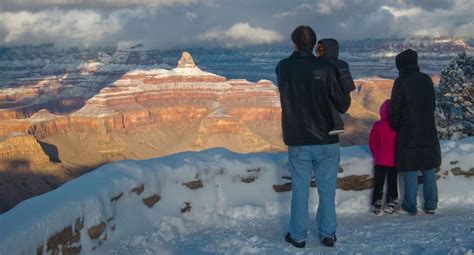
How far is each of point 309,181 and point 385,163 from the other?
5.19 feet

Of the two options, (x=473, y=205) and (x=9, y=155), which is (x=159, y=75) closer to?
(x=9, y=155)

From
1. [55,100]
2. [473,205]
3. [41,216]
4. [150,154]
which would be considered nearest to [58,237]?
[41,216]

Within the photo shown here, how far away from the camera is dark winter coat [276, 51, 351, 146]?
16.3 ft

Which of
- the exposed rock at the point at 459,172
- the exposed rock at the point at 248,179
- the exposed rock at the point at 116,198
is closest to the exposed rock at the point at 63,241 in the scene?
the exposed rock at the point at 116,198

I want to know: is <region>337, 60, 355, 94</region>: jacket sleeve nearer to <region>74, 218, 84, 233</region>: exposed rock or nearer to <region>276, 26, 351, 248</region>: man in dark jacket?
<region>276, 26, 351, 248</region>: man in dark jacket

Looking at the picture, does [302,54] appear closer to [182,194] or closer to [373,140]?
[373,140]

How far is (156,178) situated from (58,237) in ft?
5.67

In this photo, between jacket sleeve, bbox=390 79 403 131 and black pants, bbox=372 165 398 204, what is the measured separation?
59 centimetres

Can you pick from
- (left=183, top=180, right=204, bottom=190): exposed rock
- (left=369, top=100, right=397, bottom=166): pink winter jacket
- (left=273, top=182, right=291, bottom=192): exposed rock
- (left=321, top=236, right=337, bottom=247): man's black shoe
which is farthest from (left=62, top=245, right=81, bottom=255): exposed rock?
(left=369, top=100, right=397, bottom=166): pink winter jacket

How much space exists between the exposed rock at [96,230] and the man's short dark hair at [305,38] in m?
2.61

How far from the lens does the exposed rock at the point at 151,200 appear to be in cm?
594

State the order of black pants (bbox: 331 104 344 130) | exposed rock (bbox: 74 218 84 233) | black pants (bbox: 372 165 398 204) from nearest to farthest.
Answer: exposed rock (bbox: 74 218 84 233), black pants (bbox: 331 104 344 130), black pants (bbox: 372 165 398 204)

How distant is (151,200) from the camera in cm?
600

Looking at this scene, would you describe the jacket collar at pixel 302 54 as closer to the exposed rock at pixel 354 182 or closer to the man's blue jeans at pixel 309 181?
the man's blue jeans at pixel 309 181
